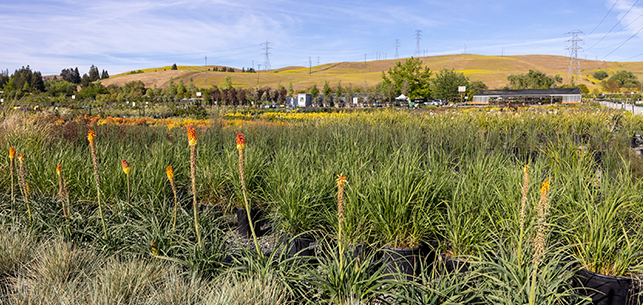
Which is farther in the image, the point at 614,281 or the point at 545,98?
the point at 545,98

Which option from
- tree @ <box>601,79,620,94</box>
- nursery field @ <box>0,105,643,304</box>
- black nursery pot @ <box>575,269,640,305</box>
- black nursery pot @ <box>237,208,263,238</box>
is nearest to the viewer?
nursery field @ <box>0,105,643,304</box>

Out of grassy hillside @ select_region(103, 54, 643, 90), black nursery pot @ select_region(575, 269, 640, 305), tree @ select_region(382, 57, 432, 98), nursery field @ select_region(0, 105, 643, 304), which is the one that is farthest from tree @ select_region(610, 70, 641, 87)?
black nursery pot @ select_region(575, 269, 640, 305)

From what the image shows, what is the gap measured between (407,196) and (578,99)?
58023 millimetres

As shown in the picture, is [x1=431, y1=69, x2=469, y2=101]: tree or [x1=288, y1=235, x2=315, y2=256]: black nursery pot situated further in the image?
[x1=431, y1=69, x2=469, y2=101]: tree

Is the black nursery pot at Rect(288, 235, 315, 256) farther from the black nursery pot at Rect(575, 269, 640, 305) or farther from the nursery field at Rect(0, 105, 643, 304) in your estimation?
the black nursery pot at Rect(575, 269, 640, 305)

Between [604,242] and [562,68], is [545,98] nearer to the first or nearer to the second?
[604,242]

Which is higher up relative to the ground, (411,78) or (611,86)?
(411,78)

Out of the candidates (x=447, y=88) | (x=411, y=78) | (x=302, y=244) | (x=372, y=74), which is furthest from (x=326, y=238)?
(x=372, y=74)

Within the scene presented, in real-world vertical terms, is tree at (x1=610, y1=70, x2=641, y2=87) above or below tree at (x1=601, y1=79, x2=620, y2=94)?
above

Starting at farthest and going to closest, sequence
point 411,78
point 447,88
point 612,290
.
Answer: point 447,88 < point 411,78 < point 612,290

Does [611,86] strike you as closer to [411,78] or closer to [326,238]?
[411,78]

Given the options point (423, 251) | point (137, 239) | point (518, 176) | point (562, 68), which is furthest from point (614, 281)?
point (562, 68)

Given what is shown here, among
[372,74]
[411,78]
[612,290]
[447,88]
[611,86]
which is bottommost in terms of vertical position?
[612,290]

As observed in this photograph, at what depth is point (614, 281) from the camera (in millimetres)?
2193
